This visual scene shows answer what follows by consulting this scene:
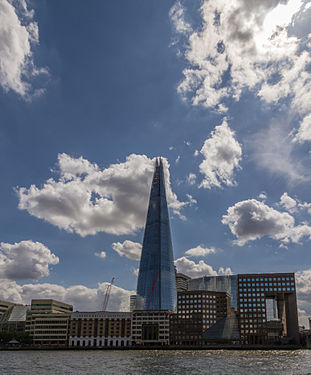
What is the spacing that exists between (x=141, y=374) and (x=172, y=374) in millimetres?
5260

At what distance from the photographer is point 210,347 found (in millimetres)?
174375

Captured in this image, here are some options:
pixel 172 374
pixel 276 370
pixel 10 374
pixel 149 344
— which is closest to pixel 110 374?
pixel 172 374

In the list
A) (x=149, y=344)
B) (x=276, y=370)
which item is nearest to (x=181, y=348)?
(x=149, y=344)

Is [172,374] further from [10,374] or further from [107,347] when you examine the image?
[107,347]

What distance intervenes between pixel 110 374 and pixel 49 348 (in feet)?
388

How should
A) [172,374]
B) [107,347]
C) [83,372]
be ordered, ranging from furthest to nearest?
[107,347]
[83,372]
[172,374]

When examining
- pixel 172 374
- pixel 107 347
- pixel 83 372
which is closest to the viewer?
pixel 172 374

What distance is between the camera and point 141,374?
6925 cm

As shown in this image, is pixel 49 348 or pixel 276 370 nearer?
pixel 276 370

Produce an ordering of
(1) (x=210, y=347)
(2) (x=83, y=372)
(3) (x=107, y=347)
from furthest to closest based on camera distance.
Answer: (3) (x=107, y=347), (1) (x=210, y=347), (2) (x=83, y=372)

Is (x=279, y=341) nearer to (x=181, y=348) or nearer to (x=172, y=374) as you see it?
(x=181, y=348)

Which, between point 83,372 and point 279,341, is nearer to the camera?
point 83,372

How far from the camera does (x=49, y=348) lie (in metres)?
175

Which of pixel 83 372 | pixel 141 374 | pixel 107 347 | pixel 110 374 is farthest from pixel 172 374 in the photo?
pixel 107 347
